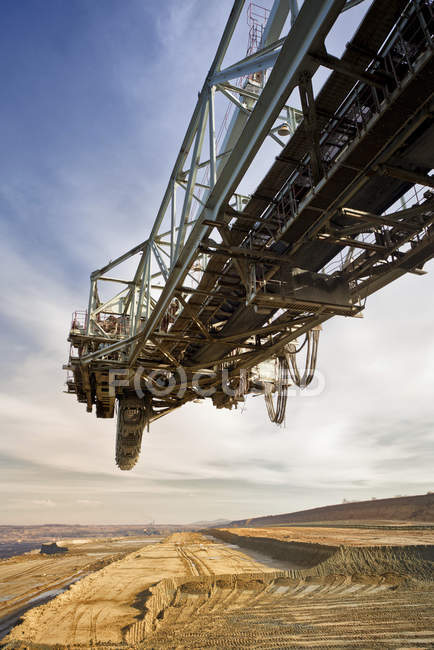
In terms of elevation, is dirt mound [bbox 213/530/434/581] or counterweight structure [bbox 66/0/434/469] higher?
counterweight structure [bbox 66/0/434/469]

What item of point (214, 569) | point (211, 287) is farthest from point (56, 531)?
point (211, 287)

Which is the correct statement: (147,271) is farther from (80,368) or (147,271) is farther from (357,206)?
(357,206)

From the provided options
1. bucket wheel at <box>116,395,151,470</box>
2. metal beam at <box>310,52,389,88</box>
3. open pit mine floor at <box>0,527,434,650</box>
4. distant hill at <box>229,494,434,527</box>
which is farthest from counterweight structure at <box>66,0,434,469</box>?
A: distant hill at <box>229,494,434,527</box>

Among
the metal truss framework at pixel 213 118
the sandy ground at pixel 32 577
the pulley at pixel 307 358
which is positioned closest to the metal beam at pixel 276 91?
the metal truss framework at pixel 213 118

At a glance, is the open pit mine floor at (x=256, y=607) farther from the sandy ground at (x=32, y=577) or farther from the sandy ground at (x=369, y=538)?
the sandy ground at (x=32, y=577)

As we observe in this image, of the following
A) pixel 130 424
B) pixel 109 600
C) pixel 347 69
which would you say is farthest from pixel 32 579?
pixel 347 69

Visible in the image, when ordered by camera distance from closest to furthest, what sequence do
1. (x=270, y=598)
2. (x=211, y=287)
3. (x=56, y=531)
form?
(x=211, y=287)
(x=270, y=598)
(x=56, y=531)

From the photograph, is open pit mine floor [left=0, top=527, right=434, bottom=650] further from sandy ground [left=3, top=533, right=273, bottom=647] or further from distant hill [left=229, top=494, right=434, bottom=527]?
distant hill [left=229, top=494, right=434, bottom=527]
